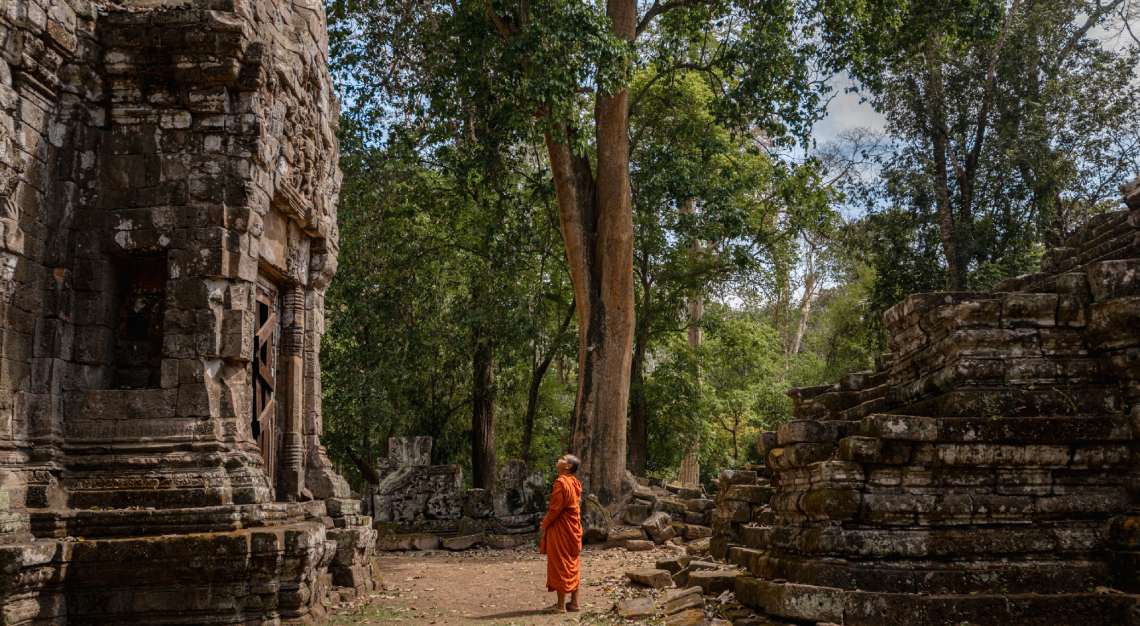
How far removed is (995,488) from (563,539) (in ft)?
13.9

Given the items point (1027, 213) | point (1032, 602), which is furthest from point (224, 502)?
point (1027, 213)

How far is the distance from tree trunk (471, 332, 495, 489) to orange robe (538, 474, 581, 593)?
11.3 meters

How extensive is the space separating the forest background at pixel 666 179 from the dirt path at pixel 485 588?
625cm

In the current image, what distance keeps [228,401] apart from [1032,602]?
5.93m

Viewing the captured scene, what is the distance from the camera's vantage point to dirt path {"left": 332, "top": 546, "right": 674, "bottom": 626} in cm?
860

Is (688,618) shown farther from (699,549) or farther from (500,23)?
(500,23)

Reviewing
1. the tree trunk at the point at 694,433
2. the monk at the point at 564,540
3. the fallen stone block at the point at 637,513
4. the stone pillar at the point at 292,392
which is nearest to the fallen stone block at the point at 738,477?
the monk at the point at 564,540

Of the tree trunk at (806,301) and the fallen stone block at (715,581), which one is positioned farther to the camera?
the tree trunk at (806,301)

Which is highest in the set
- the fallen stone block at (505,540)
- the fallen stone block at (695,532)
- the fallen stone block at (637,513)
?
the fallen stone block at (637,513)

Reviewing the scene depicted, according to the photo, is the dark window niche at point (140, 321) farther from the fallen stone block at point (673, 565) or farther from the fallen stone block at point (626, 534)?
the fallen stone block at point (626, 534)

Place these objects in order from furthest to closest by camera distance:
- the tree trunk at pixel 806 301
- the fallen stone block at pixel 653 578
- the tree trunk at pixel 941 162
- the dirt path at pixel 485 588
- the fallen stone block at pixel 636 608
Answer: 1. the tree trunk at pixel 806 301
2. the tree trunk at pixel 941 162
3. the fallen stone block at pixel 653 578
4. the dirt path at pixel 485 588
5. the fallen stone block at pixel 636 608

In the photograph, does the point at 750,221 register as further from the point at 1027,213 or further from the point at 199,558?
the point at 199,558

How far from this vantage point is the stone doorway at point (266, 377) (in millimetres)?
8633

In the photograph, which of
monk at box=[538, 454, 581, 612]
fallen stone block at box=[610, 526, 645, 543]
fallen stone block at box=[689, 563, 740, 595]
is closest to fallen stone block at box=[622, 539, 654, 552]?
fallen stone block at box=[610, 526, 645, 543]
